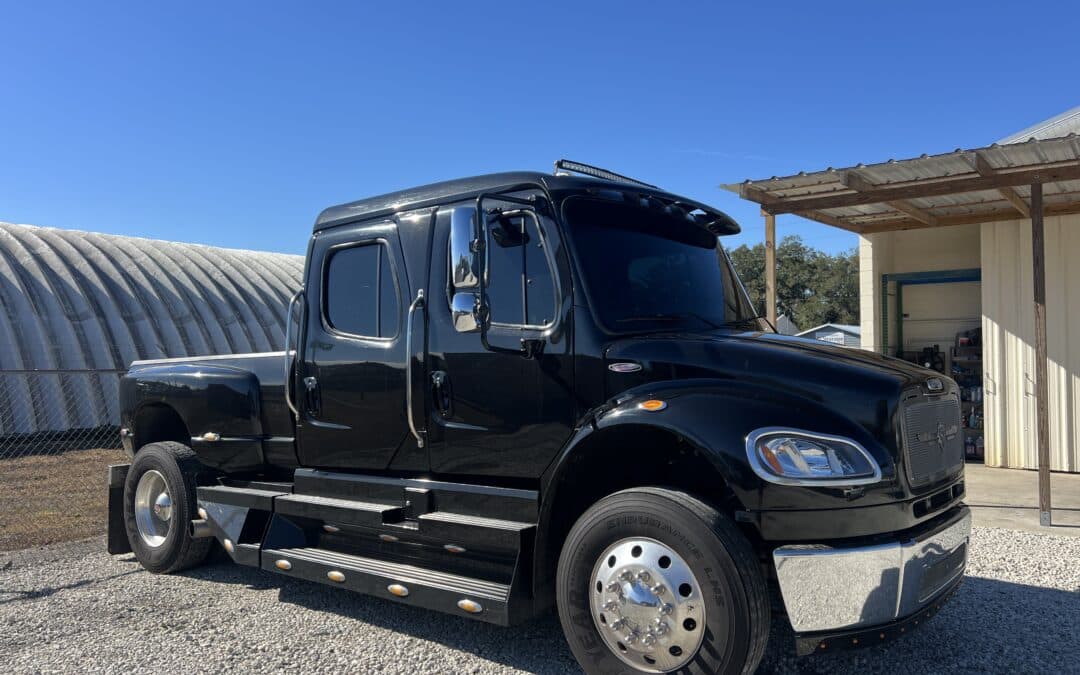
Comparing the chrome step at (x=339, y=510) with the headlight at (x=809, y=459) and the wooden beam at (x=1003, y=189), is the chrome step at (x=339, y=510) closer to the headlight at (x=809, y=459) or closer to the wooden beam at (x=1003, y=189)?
the headlight at (x=809, y=459)

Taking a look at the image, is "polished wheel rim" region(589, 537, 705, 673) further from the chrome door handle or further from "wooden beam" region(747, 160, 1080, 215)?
"wooden beam" region(747, 160, 1080, 215)

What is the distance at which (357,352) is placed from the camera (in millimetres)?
5000

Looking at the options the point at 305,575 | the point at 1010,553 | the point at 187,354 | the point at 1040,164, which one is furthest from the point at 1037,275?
the point at 187,354

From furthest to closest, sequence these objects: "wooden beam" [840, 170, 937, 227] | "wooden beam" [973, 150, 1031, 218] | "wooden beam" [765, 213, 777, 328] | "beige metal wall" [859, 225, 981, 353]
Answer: "beige metal wall" [859, 225, 981, 353]
"wooden beam" [765, 213, 777, 328]
"wooden beam" [840, 170, 937, 227]
"wooden beam" [973, 150, 1031, 218]

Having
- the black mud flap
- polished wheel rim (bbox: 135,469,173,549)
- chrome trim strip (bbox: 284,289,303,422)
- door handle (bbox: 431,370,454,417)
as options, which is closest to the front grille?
door handle (bbox: 431,370,454,417)

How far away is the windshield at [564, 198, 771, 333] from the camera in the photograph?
13.7 ft

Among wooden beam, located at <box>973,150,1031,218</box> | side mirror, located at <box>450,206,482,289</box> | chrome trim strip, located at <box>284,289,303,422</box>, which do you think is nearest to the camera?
side mirror, located at <box>450,206,482,289</box>

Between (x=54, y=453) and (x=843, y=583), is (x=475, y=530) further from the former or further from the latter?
(x=54, y=453)

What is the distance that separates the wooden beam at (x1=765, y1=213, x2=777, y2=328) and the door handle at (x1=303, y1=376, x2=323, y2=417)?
18.3ft

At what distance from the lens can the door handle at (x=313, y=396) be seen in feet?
17.1

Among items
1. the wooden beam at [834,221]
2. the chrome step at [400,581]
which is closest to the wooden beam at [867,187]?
the wooden beam at [834,221]

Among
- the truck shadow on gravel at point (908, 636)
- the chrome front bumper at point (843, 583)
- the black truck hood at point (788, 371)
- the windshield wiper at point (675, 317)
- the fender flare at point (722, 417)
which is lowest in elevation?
the truck shadow on gravel at point (908, 636)

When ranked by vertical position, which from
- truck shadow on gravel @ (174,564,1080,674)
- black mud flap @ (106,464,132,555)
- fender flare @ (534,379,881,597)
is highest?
fender flare @ (534,379,881,597)

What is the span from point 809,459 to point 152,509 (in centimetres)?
530
